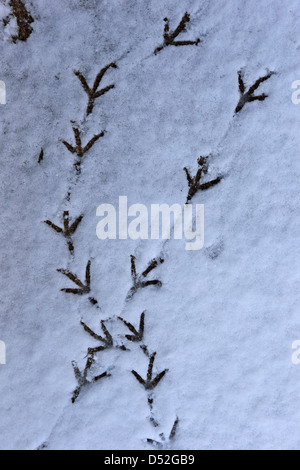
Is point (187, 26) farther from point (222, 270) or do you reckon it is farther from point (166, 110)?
point (222, 270)

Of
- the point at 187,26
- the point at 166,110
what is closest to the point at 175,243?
the point at 166,110

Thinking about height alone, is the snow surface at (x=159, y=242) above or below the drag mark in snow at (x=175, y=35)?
below

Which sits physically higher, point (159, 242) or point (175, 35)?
point (175, 35)

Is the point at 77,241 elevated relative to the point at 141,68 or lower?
lower

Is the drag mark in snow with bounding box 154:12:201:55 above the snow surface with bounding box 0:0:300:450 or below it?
above
